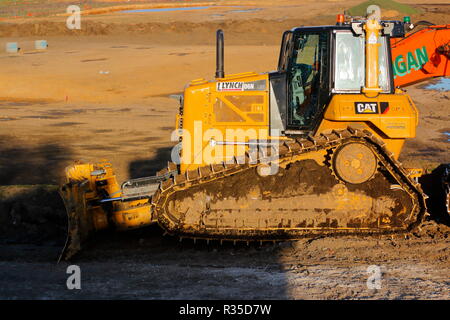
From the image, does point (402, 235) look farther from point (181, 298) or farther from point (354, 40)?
point (181, 298)

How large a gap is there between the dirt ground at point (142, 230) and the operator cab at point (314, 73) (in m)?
1.76

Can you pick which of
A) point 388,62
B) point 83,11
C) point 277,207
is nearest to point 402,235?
point 277,207

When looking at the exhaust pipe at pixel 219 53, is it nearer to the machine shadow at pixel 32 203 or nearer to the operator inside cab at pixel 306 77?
the operator inside cab at pixel 306 77

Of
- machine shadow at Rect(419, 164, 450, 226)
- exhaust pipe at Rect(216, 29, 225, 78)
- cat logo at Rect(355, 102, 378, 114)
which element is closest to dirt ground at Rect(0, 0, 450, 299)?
machine shadow at Rect(419, 164, 450, 226)

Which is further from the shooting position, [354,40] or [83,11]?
[83,11]

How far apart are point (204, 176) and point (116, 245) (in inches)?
73.1

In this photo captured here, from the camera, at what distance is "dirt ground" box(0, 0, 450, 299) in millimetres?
7094

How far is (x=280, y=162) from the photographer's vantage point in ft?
27.5

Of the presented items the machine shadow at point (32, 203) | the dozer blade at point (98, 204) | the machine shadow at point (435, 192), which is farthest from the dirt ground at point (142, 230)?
the dozer blade at point (98, 204)

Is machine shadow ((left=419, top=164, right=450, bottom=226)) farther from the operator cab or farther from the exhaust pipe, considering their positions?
the exhaust pipe

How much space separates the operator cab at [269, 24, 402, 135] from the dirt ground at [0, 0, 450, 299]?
176cm

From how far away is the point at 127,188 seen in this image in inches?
364

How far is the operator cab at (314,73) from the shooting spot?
8508 mm

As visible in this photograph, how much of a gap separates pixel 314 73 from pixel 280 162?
137 cm
